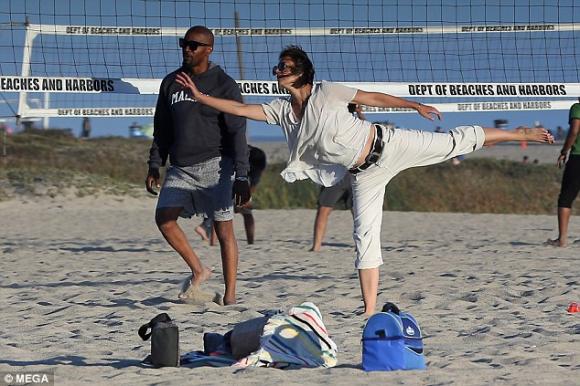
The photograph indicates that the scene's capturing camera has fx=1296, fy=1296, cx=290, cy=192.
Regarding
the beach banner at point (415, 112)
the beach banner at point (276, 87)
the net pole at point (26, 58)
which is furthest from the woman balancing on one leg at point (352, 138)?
the net pole at point (26, 58)

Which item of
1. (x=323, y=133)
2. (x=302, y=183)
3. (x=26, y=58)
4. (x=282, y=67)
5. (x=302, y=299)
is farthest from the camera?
(x=302, y=183)

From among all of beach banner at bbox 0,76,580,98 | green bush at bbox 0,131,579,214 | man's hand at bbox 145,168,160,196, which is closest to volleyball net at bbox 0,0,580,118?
beach banner at bbox 0,76,580,98

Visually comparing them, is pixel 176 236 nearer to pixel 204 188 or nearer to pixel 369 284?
pixel 204 188

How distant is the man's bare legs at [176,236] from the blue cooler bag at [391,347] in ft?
6.82

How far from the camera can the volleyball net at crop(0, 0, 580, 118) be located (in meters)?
10.2

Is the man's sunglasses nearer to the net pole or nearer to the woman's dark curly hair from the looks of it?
the woman's dark curly hair

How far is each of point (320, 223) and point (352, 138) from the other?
4741 millimetres

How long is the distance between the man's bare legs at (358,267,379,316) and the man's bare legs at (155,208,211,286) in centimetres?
107

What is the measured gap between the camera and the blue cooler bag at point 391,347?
4977 mm

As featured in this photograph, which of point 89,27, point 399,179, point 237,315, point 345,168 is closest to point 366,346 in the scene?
point 345,168

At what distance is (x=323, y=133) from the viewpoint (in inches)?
231

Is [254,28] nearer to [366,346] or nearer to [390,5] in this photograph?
[390,5]

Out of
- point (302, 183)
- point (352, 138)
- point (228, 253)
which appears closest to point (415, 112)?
point (228, 253)

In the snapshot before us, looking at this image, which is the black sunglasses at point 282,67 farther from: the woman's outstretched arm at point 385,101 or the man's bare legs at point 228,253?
the man's bare legs at point 228,253
